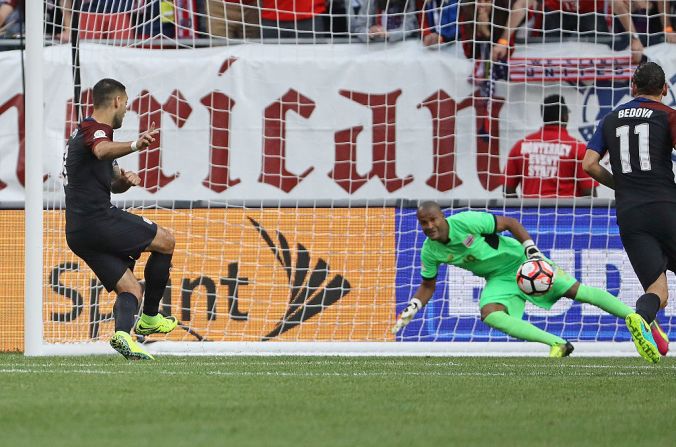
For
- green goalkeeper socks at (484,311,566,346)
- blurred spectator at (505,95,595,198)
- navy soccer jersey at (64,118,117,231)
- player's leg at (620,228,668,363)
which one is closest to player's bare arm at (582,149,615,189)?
player's leg at (620,228,668,363)

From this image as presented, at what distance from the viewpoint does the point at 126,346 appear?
836 centimetres

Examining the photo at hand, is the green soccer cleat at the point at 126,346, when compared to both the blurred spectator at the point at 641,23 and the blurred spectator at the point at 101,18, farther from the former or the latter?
the blurred spectator at the point at 641,23

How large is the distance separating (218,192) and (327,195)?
1007 millimetres

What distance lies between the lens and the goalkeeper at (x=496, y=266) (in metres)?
9.78

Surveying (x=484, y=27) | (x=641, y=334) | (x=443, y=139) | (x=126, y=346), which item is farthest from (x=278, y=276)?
(x=641, y=334)

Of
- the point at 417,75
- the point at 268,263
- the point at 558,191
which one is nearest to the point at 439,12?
the point at 417,75

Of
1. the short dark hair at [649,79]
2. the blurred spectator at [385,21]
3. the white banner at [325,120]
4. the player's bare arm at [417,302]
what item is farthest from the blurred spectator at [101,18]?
the short dark hair at [649,79]

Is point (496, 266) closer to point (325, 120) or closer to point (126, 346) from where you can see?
point (325, 120)

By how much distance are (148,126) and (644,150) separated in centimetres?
556

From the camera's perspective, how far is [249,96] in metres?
12.4

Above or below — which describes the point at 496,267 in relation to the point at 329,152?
below

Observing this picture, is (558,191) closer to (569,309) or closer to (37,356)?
(569,309)

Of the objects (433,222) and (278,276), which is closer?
(433,222)

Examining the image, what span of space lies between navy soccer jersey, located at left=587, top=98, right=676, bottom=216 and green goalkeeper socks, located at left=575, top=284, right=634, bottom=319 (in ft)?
6.07
